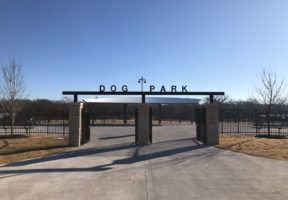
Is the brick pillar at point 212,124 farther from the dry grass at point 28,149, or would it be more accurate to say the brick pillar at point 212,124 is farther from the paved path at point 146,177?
the dry grass at point 28,149

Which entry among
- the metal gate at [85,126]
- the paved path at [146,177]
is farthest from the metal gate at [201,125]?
the metal gate at [85,126]

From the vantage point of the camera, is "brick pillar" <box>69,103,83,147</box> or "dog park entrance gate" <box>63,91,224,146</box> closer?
"brick pillar" <box>69,103,83,147</box>

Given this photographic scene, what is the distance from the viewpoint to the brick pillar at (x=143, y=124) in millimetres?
22672

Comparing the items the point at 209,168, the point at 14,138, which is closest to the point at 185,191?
the point at 209,168

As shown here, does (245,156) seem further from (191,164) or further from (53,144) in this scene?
(53,144)

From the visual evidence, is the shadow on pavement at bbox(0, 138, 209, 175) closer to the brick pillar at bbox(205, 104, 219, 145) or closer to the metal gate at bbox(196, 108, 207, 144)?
the brick pillar at bbox(205, 104, 219, 145)

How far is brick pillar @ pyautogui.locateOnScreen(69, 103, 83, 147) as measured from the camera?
69.7 ft

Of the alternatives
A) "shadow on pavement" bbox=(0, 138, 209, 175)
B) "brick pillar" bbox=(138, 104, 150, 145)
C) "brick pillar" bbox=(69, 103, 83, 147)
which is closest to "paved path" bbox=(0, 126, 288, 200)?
"shadow on pavement" bbox=(0, 138, 209, 175)

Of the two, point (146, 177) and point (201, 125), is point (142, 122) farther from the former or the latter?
point (146, 177)

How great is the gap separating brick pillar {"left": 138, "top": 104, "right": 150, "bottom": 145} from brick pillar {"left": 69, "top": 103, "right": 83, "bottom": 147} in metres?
3.33

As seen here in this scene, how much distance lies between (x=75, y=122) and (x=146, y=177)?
10752mm

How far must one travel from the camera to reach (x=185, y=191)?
9672 mm

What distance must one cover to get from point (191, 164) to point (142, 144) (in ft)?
27.0

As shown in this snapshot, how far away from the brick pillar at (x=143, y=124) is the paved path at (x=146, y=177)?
5296 mm
